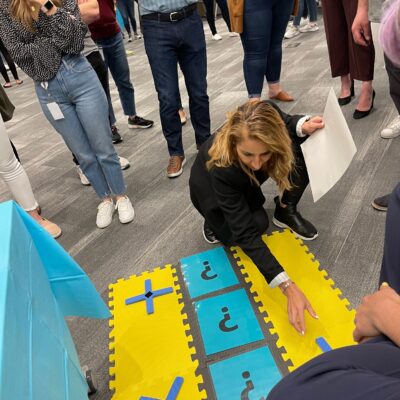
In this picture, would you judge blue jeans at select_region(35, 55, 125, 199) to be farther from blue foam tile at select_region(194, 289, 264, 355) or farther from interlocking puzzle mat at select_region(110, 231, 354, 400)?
blue foam tile at select_region(194, 289, 264, 355)

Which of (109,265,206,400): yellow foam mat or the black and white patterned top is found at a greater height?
the black and white patterned top

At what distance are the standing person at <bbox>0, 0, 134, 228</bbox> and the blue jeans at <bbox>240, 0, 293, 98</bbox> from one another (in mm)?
992

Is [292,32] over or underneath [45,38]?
underneath

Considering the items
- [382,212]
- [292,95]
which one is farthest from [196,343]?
[292,95]

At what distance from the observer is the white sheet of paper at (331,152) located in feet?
3.89

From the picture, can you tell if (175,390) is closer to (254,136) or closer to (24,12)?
(254,136)

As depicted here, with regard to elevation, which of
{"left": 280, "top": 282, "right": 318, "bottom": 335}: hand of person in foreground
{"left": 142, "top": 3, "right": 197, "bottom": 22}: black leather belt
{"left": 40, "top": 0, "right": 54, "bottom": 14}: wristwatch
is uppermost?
{"left": 40, "top": 0, "right": 54, "bottom": 14}: wristwatch

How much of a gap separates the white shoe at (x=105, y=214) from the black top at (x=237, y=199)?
0.62 metres

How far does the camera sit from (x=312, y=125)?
4.25 ft

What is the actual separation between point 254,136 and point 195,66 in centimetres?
99

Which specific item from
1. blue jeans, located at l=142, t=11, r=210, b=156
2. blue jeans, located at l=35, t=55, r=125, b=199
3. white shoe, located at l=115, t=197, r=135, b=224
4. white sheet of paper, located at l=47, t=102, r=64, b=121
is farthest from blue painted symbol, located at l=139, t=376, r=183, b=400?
blue jeans, located at l=142, t=11, r=210, b=156

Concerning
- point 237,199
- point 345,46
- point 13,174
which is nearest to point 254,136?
point 237,199

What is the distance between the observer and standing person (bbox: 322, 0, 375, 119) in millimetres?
2037

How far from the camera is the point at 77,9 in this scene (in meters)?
1.42
